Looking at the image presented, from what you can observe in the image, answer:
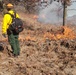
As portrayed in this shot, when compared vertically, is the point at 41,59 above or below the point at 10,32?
below

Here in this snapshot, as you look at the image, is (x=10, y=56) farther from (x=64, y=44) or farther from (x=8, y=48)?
(x=64, y=44)

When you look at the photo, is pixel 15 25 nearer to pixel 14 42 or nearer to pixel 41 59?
pixel 14 42

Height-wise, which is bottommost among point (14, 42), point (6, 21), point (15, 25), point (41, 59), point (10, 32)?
point (41, 59)

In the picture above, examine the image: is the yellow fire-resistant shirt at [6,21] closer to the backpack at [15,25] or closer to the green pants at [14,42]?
the backpack at [15,25]

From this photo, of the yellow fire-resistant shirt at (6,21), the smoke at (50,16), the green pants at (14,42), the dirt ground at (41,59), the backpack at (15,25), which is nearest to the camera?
the dirt ground at (41,59)

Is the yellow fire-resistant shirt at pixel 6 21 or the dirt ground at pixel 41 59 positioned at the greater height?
the yellow fire-resistant shirt at pixel 6 21

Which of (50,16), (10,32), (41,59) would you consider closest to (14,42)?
(10,32)

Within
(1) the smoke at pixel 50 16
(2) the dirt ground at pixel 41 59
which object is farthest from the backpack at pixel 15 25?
(1) the smoke at pixel 50 16

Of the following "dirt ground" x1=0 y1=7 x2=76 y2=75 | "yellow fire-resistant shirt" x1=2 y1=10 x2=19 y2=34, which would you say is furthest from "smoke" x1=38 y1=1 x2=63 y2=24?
"yellow fire-resistant shirt" x1=2 y1=10 x2=19 y2=34

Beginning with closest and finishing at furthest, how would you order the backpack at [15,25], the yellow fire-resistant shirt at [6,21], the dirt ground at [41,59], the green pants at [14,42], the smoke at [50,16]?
1. the dirt ground at [41,59]
2. the yellow fire-resistant shirt at [6,21]
3. the backpack at [15,25]
4. the green pants at [14,42]
5. the smoke at [50,16]

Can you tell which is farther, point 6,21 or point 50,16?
point 50,16

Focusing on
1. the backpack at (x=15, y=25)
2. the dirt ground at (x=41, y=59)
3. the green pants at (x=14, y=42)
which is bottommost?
the dirt ground at (x=41, y=59)

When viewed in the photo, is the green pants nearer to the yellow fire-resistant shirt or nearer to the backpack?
the backpack

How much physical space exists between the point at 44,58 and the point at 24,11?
3302cm
